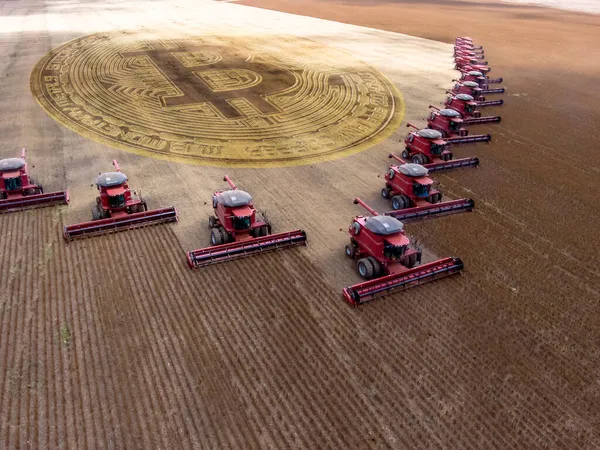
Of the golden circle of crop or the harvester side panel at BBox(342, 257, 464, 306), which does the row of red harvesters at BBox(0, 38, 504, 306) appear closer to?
the harvester side panel at BBox(342, 257, 464, 306)

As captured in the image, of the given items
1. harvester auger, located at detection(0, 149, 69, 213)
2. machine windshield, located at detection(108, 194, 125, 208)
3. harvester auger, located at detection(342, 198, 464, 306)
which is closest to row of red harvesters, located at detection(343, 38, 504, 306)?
harvester auger, located at detection(342, 198, 464, 306)

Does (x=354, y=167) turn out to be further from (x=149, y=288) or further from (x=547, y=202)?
(x=149, y=288)

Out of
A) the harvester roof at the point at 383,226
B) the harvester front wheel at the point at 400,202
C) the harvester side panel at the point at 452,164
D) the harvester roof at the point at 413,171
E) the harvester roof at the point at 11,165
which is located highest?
the harvester roof at the point at 413,171

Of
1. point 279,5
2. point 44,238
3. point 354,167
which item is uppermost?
point 279,5

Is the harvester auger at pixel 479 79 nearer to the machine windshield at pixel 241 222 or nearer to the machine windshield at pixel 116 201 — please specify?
the machine windshield at pixel 241 222

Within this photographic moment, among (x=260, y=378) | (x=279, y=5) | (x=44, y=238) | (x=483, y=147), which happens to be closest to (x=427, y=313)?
(x=260, y=378)

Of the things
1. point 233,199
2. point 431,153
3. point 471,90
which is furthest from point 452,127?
point 233,199

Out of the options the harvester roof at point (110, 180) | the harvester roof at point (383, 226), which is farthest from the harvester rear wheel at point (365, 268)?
the harvester roof at point (110, 180)

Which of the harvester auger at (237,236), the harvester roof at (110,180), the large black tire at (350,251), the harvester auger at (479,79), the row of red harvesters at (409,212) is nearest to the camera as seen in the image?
the row of red harvesters at (409,212)
